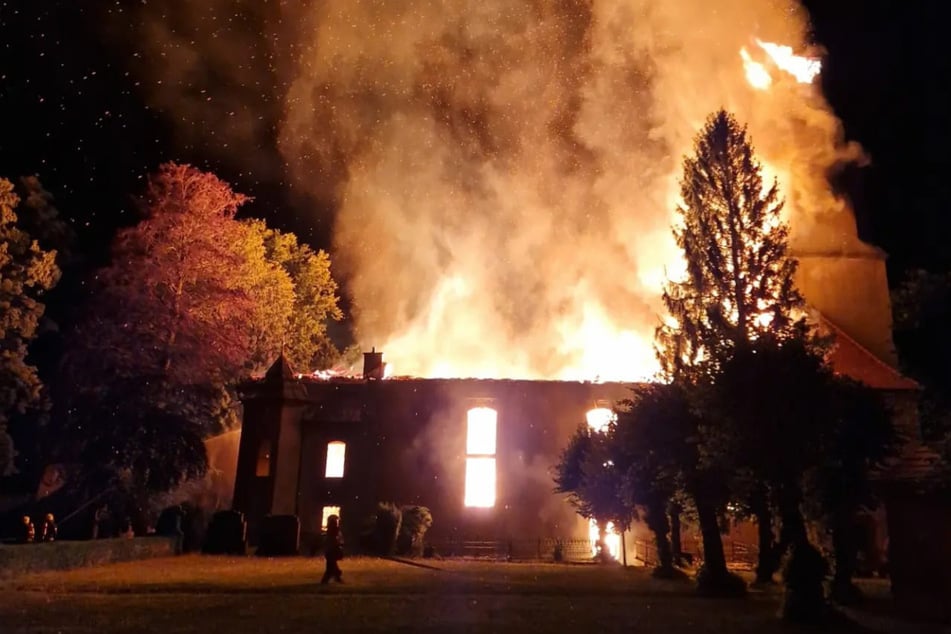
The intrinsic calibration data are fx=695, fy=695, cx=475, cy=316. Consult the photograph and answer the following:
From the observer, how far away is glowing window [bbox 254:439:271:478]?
34.0 m

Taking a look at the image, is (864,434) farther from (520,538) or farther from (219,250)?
(219,250)

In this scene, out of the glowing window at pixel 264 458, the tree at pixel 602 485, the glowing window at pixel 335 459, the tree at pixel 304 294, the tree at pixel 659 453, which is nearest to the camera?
the tree at pixel 659 453

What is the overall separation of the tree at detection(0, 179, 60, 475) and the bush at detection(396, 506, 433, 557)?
17085mm

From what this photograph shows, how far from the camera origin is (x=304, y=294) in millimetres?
49938

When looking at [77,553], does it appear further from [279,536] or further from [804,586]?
[804,586]

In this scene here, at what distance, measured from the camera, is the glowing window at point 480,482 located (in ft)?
119

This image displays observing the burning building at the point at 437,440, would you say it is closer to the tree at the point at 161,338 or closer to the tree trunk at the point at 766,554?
the tree at the point at 161,338

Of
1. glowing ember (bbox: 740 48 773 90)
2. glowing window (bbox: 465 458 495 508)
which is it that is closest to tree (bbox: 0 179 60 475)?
glowing window (bbox: 465 458 495 508)

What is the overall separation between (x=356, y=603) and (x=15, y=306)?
24.5 m

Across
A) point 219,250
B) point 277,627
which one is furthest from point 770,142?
point 277,627

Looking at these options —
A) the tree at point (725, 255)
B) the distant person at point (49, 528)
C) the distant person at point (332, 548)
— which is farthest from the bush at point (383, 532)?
the tree at point (725, 255)

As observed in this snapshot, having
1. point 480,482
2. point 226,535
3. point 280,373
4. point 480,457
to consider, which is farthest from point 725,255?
point 226,535

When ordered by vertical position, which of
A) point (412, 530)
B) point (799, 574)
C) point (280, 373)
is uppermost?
point (280, 373)

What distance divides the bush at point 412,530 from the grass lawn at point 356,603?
8.73 meters
